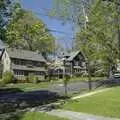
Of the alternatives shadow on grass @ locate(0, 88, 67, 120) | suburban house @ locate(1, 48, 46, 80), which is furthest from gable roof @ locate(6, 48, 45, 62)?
shadow on grass @ locate(0, 88, 67, 120)

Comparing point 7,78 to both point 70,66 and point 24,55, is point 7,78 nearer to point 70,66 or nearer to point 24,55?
point 24,55

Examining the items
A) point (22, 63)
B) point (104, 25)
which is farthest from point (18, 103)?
point (22, 63)

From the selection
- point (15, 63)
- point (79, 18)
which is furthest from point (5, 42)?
point (15, 63)

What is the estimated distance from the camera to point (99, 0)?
44.8ft

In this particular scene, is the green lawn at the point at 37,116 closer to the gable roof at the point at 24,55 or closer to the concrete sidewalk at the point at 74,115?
the concrete sidewalk at the point at 74,115

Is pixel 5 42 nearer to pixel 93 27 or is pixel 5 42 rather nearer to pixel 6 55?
pixel 93 27

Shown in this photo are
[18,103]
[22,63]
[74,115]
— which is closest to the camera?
[74,115]

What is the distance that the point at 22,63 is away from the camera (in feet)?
232

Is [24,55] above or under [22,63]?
above

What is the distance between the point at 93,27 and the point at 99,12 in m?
5.18

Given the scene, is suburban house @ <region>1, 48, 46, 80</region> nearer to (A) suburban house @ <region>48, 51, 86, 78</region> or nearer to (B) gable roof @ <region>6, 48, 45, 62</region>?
(B) gable roof @ <region>6, 48, 45, 62</region>

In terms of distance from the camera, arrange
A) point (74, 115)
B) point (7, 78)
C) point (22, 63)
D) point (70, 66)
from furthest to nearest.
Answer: point (70, 66) < point (22, 63) < point (7, 78) < point (74, 115)

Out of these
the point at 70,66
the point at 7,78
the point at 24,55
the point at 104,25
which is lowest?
the point at 7,78

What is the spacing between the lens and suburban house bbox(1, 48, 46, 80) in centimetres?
6862
